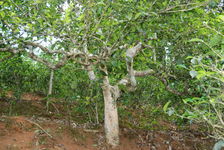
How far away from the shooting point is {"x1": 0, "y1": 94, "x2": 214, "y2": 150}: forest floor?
205 inches

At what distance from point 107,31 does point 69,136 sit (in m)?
3.82

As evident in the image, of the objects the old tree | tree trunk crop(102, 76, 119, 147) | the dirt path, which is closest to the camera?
the old tree

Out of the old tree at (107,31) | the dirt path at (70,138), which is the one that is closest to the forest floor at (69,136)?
the dirt path at (70,138)

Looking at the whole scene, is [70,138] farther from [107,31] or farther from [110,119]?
[107,31]

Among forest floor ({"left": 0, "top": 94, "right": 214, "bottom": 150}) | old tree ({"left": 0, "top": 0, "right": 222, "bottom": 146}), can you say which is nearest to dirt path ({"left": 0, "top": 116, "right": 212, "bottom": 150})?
forest floor ({"left": 0, "top": 94, "right": 214, "bottom": 150})

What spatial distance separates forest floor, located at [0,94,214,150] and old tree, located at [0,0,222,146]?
0.80 m

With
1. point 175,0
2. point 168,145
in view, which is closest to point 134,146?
point 168,145

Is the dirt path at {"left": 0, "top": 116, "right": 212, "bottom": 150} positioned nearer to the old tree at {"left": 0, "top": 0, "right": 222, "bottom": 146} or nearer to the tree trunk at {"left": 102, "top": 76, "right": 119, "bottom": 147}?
the tree trunk at {"left": 102, "top": 76, "right": 119, "bottom": 147}

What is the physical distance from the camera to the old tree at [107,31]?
11.1ft

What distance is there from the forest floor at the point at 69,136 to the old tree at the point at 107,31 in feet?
2.64

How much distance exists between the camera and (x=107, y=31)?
3729mm

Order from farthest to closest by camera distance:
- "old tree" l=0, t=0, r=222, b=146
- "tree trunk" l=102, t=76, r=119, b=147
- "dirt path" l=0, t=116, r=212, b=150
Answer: "tree trunk" l=102, t=76, r=119, b=147, "dirt path" l=0, t=116, r=212, b=150, "old tree" l=0, t=0, r=222, b=146

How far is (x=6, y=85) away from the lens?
295 inches

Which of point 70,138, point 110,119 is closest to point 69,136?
point 70,138
